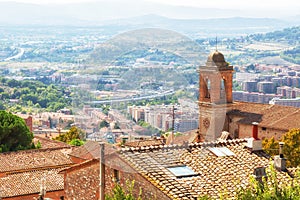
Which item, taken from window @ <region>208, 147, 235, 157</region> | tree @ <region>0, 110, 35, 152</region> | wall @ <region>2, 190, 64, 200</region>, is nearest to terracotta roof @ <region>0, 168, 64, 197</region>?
wall @ <region>2, 190, 64, 200</region>

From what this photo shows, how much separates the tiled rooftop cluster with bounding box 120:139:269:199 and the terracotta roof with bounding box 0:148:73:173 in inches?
493

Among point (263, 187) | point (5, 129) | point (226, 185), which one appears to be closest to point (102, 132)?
point (263, 187)

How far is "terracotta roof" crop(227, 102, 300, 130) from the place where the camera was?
36344 millimetres

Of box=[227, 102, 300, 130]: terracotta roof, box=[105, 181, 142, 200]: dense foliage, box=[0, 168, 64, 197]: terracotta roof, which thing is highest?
box=[105, 181, 142, 200]: dense foliage

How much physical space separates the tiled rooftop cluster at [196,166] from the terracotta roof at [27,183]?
8900 millimetres

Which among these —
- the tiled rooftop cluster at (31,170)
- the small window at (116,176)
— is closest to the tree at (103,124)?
the small window at (116,176)

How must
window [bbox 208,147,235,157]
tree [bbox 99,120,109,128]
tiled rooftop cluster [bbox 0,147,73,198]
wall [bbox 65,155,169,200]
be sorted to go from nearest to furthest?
tree [bbox 99,120,109,128] < wall [bbox 65,155,169,200] < window [bbox 208,147,235,157] < tiled rooftop cluster [bbox 0,147,73,198]

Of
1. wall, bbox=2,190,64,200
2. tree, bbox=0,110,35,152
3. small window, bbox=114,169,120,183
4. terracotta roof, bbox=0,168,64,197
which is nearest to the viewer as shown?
small window, bbox=114,169,120,183

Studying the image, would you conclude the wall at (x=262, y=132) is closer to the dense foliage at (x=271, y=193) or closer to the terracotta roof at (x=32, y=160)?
the terracotta roof at (x=32, y=160)

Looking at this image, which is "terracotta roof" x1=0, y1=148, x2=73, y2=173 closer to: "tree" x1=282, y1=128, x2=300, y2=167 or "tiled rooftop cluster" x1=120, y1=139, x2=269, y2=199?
"tree" x1=282, y1=128, x2=300, y2=167

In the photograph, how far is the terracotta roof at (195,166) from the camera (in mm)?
12695

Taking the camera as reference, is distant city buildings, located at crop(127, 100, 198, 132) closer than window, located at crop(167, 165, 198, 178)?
Yes

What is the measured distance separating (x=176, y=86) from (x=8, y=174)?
16.5 m

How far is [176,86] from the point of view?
9.61 meters
